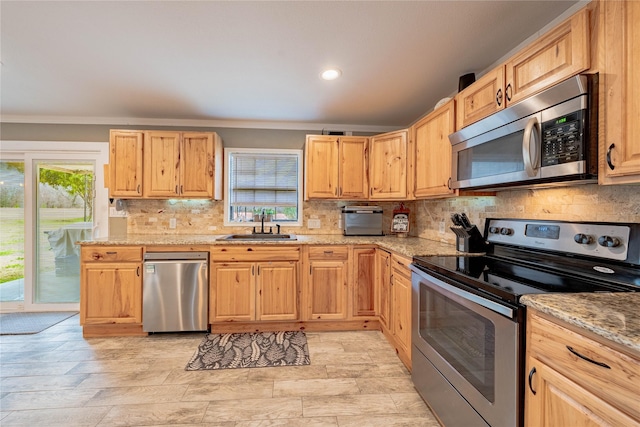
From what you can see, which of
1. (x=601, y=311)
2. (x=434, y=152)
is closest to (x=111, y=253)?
(x=434, y=152)

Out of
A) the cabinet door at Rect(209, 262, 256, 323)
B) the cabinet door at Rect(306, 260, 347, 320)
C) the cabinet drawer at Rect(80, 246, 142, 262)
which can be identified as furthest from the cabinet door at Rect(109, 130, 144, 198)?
the cabinet door at Rect(306, 260, 347, 320)

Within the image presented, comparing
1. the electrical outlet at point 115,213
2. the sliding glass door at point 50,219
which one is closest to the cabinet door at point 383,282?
the electrical outlet at point 115,213

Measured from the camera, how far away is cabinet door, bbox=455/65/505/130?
68.1 inches

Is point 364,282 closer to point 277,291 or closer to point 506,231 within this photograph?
point 277,291

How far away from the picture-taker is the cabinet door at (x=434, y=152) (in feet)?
7.44

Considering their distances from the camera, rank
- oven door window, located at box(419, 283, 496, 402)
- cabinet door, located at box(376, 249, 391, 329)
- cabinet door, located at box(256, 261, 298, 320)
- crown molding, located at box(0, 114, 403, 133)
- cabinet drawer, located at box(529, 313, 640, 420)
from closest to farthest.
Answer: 1. cabinet drawer, located at box(529, 313, 640, 420)
2. oven door window, located at box(419, 283, 496, 402)
3. cabinet door, located at box(376, 249, 391, 329)
4. cabinet door, located at box(256, 261, 298, 320)
5. crown molding, located at box(0, 114, 403, 133)

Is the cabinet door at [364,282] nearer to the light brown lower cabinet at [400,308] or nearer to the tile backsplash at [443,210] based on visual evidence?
the light brown lower cabinet at [400,308]

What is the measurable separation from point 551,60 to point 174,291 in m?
3.31

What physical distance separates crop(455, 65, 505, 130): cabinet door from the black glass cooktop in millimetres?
953

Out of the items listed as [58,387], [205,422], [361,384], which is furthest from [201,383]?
[361,384]

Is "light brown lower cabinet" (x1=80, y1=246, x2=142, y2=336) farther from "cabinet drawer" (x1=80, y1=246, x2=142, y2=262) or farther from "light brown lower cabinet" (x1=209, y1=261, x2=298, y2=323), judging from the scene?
"light brown lower cabinet" (x1=209, y1=261, x2=298, y2=323)

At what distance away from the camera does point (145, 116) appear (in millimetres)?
3439

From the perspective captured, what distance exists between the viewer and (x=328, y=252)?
299 cm

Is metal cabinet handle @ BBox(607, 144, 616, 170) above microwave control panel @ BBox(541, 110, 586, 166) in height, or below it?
below
